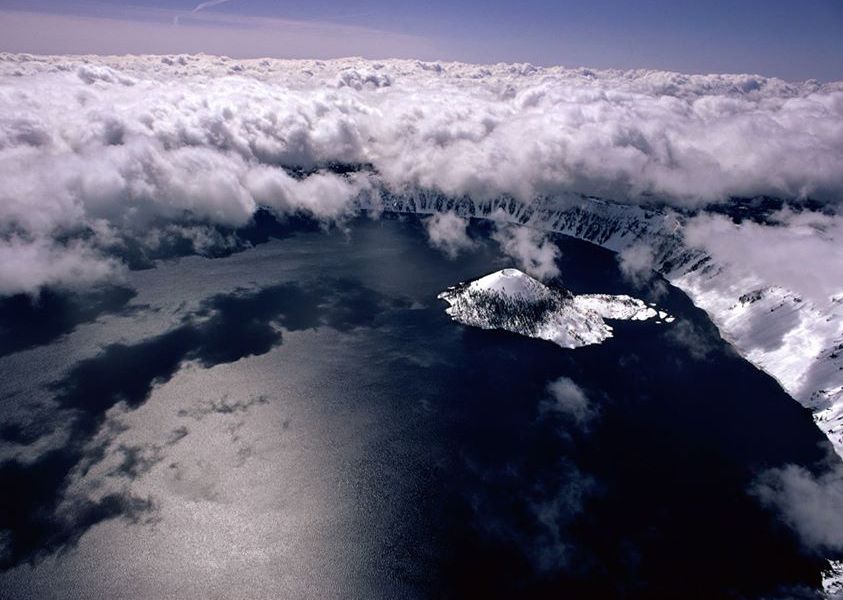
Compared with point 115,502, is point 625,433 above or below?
above

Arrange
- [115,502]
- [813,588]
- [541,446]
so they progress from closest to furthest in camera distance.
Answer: [813,588] < [115,502] < [541,446]

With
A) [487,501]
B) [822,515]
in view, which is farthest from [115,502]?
[822,515]

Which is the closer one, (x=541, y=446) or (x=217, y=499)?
(x=217, y=499)

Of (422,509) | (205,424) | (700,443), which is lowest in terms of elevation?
(205,424)

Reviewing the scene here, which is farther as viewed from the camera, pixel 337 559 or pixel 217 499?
pixel 217 499

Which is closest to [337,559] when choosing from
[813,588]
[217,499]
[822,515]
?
[217,499]

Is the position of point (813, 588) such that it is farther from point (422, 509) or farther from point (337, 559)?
point (337, 559)

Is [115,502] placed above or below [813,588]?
below

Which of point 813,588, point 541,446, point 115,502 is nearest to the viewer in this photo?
point 813,588

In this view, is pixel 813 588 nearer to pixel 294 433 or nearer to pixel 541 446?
pixel 541 446
